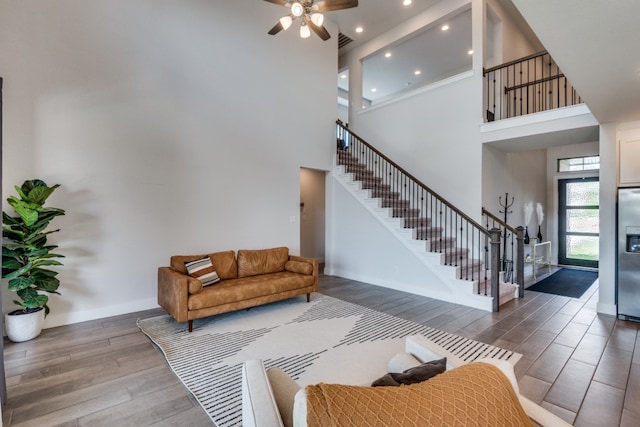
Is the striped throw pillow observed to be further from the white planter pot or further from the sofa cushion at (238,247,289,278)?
the white planter pot

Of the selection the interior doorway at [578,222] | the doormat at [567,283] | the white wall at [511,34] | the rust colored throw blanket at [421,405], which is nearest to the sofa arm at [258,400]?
the rust colored throw blanket at [421,405]

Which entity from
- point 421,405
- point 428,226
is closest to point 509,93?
point 428,226

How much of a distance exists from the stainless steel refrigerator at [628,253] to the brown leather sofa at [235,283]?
4.01 m

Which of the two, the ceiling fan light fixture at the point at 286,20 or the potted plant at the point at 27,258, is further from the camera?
the ceiling fan light fixture at the point at 286,20

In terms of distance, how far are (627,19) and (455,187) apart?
3.98 m

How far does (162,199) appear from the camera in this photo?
439cm

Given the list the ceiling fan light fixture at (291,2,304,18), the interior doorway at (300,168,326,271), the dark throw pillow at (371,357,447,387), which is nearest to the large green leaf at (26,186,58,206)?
the ceiling fan light fixture at (291,2,304,18)

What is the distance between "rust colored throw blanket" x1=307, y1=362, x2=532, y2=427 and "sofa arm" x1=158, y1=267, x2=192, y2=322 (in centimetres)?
301

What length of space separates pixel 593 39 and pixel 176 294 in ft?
14.2

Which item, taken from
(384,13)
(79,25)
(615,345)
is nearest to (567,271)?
(615,345)

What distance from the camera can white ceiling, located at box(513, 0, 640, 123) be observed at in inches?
71.0

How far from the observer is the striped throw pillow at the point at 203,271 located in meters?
3.81

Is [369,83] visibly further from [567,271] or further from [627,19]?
[627,19]

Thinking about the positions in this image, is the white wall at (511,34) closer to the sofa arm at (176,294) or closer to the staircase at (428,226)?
the staircase at (428,226)
